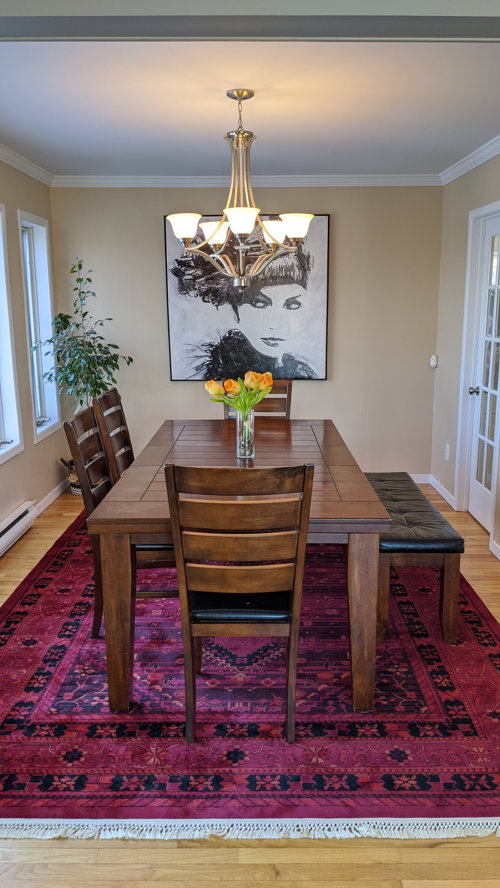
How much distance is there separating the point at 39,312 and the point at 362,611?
3.83 m

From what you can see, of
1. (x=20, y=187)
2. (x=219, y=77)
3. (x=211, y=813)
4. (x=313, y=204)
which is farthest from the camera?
(x=313, y=204)

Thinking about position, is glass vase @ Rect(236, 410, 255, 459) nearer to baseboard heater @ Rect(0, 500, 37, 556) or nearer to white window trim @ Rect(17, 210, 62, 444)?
baseboard heater @ Rect(0, 500, 37, 556)

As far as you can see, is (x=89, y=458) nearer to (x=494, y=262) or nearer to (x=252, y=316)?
(x=252, y=316)

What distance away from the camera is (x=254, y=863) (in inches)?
72.5

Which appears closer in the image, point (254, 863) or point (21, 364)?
point (254, 863)

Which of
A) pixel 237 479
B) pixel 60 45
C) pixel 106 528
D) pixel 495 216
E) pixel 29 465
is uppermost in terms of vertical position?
pixel 60 45

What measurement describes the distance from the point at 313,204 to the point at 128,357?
1.88 m

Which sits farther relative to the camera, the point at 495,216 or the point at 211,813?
the point at 495,216

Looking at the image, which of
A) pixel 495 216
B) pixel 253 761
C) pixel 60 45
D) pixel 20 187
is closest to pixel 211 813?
pixel 253 761

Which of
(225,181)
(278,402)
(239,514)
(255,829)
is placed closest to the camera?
(255,829)

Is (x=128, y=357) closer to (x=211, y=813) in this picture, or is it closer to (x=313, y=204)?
(x=313, y=204)

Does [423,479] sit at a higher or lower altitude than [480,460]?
lower

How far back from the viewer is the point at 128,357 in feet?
18.0

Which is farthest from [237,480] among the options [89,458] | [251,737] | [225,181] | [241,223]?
[225,181]
